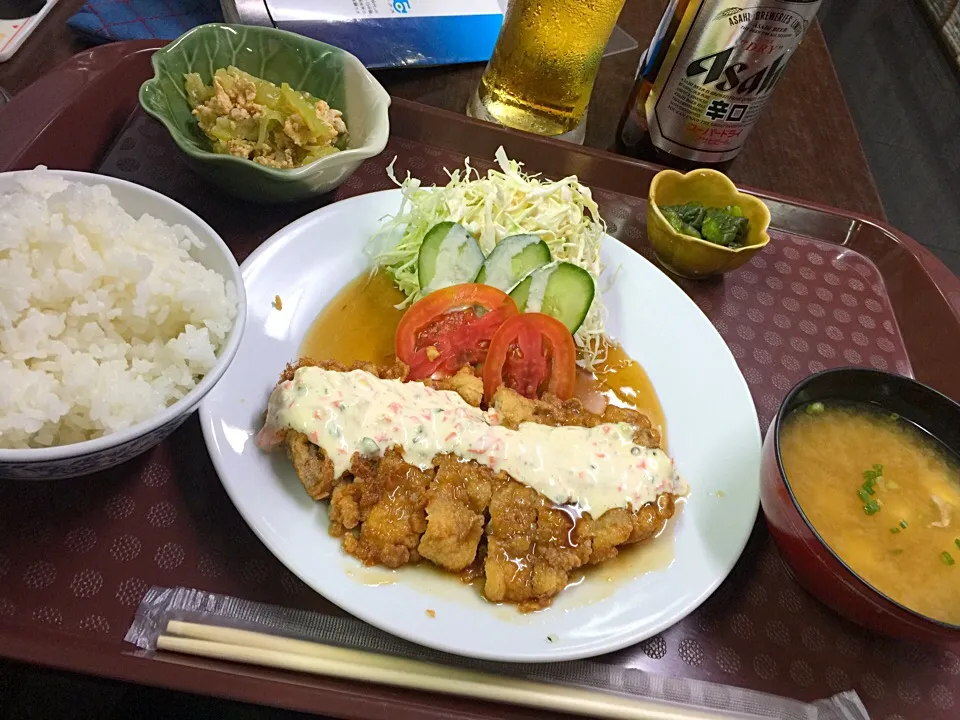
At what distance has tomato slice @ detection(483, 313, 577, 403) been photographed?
2121 millimetres

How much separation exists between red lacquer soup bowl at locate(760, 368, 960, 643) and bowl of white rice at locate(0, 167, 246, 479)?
135 cm

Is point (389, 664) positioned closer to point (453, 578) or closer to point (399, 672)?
point (399, 672)

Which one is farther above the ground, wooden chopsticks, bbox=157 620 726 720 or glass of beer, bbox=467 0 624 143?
glass of beer, bbox=467 0 624 143

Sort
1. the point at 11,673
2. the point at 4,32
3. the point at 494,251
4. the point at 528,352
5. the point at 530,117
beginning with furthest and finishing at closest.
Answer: the point at 530,117 < the point at 4,32 < the point at 494,251 < the point at 528,352 < the point at 11,673

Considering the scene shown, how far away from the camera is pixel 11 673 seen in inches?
66.4

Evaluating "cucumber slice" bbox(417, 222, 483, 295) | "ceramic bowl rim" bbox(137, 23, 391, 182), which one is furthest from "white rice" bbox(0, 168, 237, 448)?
"cucumber slice" bbox(417, 222, 483, 295)

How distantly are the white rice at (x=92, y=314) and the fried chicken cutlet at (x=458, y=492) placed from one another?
0.32 metres

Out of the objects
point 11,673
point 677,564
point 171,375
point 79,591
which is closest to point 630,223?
point 677,564

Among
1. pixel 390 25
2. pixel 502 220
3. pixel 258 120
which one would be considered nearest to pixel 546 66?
pixel 502 220

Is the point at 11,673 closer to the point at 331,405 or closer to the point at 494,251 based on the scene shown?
the point at 331,405

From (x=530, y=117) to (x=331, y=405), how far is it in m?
1.67

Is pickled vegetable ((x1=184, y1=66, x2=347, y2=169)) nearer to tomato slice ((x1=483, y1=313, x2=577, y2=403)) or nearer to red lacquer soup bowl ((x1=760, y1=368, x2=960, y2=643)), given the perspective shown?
tomato slice ((x1=483, y1=313, x2=577, y2=403))

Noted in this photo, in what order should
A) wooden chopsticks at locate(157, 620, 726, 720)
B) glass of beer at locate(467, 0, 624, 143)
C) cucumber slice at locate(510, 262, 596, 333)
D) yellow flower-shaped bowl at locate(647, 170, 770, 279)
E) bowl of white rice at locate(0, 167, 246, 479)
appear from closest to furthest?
bowl of white rice at locate(0, 167, 246, 479)
wooden chopsticks at locate(157, 620, 726, 720)
cucumber slice at locate(510, 262, 596, 333)
yellow flower-shaped bowl at locate(647, 170, 770, 279)
glass of beer at locate(467, 0, 624, 143)

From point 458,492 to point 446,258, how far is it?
2.95 feet
